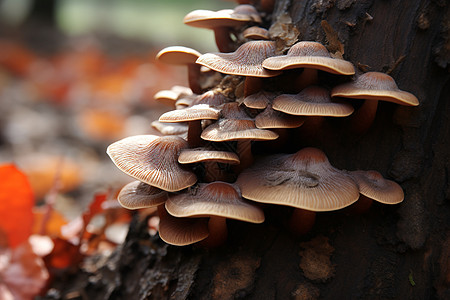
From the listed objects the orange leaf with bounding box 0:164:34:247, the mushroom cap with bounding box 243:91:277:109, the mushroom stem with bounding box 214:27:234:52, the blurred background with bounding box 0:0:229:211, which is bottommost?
the blurred background with bounding box 0:0:229:211

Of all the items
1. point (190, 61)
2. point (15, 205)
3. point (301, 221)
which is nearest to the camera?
point (301, 221)

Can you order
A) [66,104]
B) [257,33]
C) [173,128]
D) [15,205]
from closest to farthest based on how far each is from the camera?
[257,33], [173,128], [15,205], [66,104]

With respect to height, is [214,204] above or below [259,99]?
below

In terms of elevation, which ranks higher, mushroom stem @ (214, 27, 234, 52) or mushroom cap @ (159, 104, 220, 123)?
mushroom stem @ (214, 27, 234, 52)

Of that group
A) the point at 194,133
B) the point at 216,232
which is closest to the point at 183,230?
the point at 216,232

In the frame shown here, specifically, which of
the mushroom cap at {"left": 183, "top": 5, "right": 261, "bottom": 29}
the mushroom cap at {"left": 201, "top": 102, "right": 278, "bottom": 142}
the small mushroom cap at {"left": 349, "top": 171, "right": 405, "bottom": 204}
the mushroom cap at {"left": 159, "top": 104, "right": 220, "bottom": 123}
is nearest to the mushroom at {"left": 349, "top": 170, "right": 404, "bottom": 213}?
the small mushroom cap at {"left": 349, "top": 171, "right": 405, "bottom": 204}

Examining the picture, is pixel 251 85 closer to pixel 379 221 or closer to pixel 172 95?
pixel 172 95

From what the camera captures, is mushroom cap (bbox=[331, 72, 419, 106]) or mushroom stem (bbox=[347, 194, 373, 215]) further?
mushroom stem (bbox=[347, 194, 373, 215])

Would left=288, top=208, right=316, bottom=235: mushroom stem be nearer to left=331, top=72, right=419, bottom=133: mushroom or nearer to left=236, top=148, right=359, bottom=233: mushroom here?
left=236, top=148, right=359, bottom=233: mushroom
